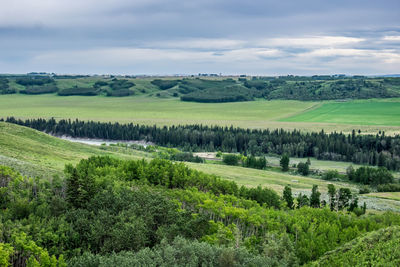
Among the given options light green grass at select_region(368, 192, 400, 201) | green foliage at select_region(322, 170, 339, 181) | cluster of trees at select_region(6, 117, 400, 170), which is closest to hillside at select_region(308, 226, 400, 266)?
light green grass at select_region(368, 192, 400, 201)

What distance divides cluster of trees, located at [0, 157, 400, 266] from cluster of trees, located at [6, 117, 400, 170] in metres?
87.0

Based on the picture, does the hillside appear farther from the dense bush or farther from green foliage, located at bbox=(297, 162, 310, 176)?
the dense bush

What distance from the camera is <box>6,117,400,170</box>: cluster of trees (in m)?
138

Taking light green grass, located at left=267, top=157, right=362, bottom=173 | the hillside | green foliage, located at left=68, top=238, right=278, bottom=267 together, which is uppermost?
the hillside

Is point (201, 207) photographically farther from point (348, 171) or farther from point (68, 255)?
point (348, 171)

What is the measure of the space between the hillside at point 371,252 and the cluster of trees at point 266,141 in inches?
3919

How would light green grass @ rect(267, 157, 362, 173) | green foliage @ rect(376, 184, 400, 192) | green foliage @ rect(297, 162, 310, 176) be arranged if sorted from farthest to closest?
light green grass @ rect(267, 157, 362, 173) → green foliage @ rect(297, 162, 310, 176) → green foliage @ rect(376, 184, 400, 192)

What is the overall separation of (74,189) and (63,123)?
160m

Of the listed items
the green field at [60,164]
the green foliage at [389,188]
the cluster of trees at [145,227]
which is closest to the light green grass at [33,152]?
the green field at [60,164]

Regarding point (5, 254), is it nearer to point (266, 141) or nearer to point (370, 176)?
point (370, 176)

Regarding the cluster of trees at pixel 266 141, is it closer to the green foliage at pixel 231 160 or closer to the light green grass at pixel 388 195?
the green foliage at pixel 231 160

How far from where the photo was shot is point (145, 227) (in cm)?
4322

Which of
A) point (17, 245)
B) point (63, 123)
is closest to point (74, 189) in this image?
point (17, 245)

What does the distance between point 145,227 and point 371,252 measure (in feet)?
75.9
